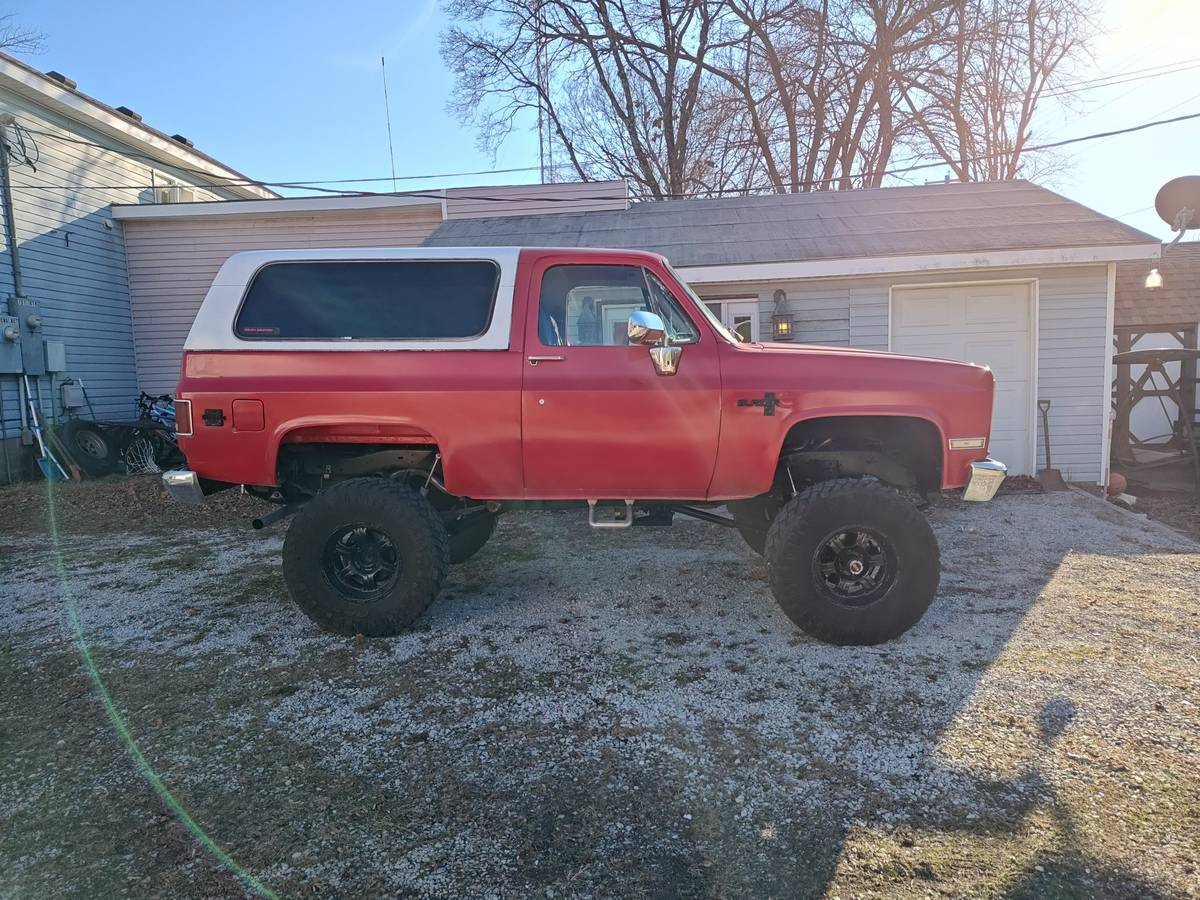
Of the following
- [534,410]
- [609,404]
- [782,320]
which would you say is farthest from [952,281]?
[534,410]

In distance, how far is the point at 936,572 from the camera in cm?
373

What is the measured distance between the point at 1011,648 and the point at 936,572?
0.61 meters

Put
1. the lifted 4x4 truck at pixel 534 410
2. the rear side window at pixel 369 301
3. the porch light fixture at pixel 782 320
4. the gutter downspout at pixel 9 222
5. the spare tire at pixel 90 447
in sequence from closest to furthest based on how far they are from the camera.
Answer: the lifted 4x4 truck at pixel 534 410, the rear side window at pixel 369 301, the porch light fixture at pixel 782 320, the gutter downspout at pixel 9 222, the spare tire at pixel 90 447

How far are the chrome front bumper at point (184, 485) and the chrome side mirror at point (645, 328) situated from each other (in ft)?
8.85

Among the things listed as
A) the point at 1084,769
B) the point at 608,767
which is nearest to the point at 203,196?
the point at 608,767

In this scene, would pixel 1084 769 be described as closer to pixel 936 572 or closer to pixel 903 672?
pixel 903 672

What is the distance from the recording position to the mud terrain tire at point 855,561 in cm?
371

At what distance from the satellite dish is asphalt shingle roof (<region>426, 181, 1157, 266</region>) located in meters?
2.90

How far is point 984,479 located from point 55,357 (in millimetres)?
12908

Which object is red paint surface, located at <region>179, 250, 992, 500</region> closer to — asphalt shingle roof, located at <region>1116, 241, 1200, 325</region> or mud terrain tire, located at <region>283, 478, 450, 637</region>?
mud terrain tire, located at <region>283, 478, 450, 637</region>

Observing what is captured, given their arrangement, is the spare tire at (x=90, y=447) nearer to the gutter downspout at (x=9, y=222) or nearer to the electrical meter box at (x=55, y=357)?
the electrical meter box at (x=55, y=357)

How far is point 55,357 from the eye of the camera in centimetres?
1072

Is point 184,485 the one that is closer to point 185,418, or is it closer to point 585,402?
point 185,418

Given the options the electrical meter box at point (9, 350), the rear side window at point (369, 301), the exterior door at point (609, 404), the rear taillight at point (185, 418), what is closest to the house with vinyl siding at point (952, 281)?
the exterior door at point (609, 404)
